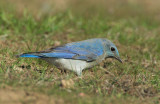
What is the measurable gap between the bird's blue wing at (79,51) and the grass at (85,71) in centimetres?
28

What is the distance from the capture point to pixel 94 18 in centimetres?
820

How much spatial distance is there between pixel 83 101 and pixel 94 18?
470 cm

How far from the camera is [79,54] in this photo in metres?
5.45

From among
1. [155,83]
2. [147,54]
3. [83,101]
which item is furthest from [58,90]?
[147,54]

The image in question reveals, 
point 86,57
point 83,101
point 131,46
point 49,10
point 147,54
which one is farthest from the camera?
point 49,10

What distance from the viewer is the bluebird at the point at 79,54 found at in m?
5.22

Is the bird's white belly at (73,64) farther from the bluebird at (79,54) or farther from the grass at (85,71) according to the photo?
the grass at (85,71)

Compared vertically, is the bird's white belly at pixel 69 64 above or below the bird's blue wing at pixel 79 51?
below

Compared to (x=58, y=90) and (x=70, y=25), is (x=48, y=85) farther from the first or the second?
(x=70, y=25)

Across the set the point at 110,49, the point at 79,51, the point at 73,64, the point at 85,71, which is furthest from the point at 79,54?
the point at 110,49

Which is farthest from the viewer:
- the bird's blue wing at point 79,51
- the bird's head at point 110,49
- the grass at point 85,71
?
the bird's head at point 110,49

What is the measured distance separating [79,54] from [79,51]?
0.06 metres

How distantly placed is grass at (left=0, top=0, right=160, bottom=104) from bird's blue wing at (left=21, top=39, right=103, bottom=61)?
0.28 metres

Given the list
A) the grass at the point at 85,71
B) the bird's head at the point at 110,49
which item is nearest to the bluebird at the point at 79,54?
the bird's head at the point at 110,49
